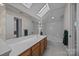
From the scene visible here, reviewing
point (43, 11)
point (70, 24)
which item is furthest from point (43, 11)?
point (70, 24)

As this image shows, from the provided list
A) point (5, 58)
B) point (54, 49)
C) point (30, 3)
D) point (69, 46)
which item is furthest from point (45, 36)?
point (5, 58)

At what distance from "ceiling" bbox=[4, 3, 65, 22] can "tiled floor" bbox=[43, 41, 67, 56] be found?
13.7 inches

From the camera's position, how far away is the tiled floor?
4.74 ft

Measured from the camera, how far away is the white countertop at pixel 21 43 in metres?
1.25

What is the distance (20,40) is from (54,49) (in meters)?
0.46

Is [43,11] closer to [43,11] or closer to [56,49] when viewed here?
[43,11]

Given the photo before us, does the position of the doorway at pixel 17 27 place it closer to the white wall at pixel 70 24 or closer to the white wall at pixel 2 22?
the white wall at pixel 2 22

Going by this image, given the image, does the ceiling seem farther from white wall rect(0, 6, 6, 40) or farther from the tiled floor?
the tiled floor

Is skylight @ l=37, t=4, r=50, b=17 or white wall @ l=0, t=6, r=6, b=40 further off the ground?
skylight @ l=37, t=4, r=50, b=17

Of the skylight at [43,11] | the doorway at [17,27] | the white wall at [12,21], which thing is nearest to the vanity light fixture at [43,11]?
the skylight at [43,11]

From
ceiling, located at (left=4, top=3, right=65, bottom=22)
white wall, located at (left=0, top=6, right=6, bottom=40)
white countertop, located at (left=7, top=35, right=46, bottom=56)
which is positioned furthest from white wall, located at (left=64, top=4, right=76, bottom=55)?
white wall, located at (left=0, top=6, right=6, bottom=40)

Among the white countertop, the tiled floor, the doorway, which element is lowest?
the tiled floor

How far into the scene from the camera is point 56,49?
152cm

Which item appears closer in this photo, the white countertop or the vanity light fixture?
the white countertop
